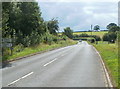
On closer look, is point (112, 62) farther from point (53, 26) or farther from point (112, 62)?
point (53, 26)

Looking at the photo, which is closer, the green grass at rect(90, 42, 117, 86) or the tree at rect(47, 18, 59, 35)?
the green grass at rect(90, 42, 117, 86)

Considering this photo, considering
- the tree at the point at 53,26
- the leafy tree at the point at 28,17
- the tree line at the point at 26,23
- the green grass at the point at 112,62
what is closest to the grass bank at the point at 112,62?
the green grass at the point at 112,62

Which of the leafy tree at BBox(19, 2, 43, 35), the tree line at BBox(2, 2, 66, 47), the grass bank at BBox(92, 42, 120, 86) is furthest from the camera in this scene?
the leafy tree at BBox(19, 2, 43, 35)

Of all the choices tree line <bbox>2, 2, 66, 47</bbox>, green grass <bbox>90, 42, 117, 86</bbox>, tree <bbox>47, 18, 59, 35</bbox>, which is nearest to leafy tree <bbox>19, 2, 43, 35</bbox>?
tree line <bbox>2, 2, 66, 47</bbox>

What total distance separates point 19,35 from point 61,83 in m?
33.4

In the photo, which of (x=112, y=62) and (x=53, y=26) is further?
(x=53, y=26)

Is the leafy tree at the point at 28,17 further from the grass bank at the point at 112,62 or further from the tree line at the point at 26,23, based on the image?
the grass bank at the point at 112,62

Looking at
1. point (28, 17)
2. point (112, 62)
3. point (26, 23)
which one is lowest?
point (112, 62)

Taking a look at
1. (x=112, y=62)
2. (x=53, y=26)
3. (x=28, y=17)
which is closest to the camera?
(x=112, y=62)

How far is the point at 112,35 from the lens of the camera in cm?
11575

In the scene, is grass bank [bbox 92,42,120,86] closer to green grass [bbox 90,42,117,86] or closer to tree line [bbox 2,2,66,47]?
green grass [bbox 90,42,117,86]

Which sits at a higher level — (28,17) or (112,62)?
(28,17)

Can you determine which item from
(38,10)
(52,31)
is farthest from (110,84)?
(52,31)

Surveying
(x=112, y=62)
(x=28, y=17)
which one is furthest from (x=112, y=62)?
(x=28, y=17)
